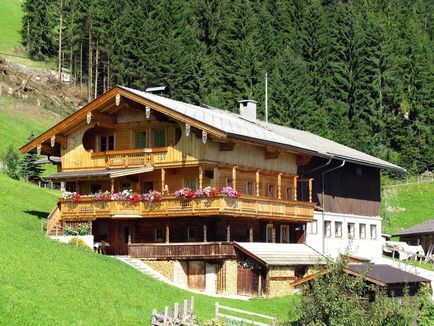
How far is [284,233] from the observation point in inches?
1799

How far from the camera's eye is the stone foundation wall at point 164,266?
38.8m

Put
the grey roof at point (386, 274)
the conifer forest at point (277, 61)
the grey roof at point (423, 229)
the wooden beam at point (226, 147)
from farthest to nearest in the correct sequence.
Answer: the conifer forest at point (277, 61) → the grey roof at point (423, 229) → the wooden beam at point (226, 147) → the grey roof at point (386, 274)

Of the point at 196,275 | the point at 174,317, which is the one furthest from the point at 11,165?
the point at 174,317

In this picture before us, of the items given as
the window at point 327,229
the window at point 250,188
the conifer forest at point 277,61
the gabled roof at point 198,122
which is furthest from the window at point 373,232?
the conifer forest at point 277,61

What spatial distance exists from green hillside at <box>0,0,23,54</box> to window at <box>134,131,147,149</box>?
74352 mm

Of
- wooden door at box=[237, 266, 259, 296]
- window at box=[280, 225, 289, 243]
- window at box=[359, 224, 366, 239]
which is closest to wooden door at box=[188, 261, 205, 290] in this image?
wooden door at box=[237, 266, 259, 296]

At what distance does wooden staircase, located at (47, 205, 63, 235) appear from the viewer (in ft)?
134

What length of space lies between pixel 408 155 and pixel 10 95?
140 ft

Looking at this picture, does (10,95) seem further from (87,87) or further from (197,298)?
(197,298)

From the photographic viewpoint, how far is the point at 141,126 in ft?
142

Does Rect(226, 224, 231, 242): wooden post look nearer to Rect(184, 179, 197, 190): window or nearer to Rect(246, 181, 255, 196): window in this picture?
Rect(184, 179, 197, 190): window

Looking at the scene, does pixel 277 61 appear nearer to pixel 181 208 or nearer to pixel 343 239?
pixel 343 239

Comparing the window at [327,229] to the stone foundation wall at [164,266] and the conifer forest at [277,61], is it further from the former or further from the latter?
the conifer forest at [277,61]

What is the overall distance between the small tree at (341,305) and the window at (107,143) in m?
21.2
